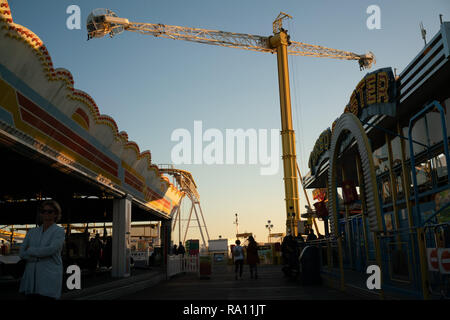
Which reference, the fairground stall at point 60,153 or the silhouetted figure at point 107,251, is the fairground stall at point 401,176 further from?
the silhouetted figure at point 107,251

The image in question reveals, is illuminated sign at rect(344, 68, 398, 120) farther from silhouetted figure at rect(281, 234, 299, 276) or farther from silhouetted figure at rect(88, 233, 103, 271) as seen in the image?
silhouetted figure at rect(88, 233, 103, 271)

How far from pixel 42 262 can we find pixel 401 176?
14.9 meters

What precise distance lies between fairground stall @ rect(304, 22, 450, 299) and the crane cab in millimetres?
30722

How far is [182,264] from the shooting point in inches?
854

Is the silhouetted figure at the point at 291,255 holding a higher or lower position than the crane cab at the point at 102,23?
lower

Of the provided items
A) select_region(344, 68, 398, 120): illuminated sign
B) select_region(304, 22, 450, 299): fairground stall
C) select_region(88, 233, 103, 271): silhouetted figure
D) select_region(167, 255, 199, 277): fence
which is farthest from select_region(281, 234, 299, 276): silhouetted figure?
select_region(88, 233, 103, 271): silhouetted figure

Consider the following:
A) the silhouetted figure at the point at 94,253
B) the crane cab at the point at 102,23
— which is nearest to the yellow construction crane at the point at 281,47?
the crane cab at the point at 102,23

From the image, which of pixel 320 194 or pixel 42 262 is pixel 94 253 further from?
pixel 320 194

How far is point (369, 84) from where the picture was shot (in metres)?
14.3

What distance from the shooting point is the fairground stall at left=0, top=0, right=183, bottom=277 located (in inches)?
340

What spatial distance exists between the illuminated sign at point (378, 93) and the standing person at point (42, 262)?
41.5 feet

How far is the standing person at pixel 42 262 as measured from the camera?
4.00 m

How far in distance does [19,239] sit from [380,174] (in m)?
39.9
